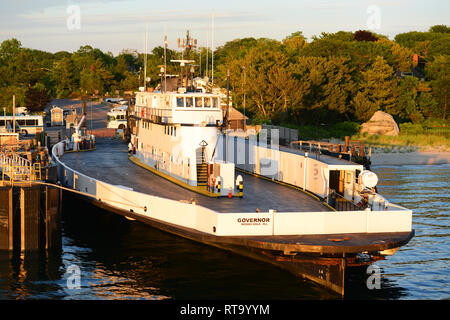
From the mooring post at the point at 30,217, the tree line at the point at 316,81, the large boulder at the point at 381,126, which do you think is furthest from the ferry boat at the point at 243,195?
the large boulder at the point at 381,126

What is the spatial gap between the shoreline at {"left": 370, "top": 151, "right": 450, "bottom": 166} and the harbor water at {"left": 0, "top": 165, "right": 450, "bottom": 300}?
38.8 meters

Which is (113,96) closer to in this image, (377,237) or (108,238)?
(108,238)

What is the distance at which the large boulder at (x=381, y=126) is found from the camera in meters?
93.8

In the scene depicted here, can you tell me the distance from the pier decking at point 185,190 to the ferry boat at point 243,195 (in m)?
0.06

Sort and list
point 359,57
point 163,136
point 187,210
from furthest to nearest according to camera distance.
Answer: point 359,57, point 163,136, point 187,210

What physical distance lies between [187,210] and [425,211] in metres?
24.3

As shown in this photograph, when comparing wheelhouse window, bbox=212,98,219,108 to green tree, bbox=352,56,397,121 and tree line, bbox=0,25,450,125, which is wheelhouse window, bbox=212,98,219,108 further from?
green tree, bbox=352,56,397,121

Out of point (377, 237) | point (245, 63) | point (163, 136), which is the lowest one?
point (377, 237)

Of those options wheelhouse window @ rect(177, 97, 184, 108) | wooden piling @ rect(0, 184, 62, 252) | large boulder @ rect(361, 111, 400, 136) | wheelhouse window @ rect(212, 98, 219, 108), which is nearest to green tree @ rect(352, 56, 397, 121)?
large boulder @ rect(361, 111, 400, 136)

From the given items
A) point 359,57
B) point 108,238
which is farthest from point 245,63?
point 108,238

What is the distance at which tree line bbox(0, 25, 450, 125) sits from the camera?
9462 centimetres

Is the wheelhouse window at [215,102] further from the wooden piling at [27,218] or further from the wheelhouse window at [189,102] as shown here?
the wooden piling at [27,218]

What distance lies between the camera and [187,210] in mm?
27156
